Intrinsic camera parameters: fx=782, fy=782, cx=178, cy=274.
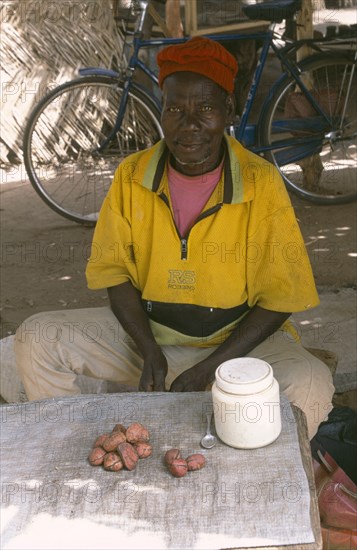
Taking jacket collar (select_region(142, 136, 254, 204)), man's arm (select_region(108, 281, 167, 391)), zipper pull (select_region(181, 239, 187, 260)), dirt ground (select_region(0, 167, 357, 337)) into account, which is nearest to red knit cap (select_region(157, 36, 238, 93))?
jacket collar (select_region(142, 136, 254, 204))

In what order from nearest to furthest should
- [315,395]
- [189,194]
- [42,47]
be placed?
1. [315,395]
2. [189,194]
3. [42,47]

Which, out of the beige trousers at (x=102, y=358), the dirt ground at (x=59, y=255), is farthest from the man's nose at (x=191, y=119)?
the dirt ground at (x=59, y=255)

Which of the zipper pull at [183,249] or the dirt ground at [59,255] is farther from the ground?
the zipper pull at [183,249]

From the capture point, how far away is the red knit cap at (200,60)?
243cm

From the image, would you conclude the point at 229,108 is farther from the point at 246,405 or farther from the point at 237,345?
the point at 246,405

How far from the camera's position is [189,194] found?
8.48ft

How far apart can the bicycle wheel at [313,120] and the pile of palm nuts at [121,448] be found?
3.38 meters

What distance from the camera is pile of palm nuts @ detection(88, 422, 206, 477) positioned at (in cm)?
184

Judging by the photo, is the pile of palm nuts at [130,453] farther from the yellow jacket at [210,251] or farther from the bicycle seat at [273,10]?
the bicycle seat at [273,10]

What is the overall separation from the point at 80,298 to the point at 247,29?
8.80ft

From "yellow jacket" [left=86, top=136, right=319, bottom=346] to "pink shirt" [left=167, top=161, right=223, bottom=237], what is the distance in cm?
3

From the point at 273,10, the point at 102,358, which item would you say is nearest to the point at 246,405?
the point at 102,358

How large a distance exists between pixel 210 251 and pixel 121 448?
0.81m

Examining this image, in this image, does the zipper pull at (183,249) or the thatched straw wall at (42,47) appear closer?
the zipper pull at (183,249)
